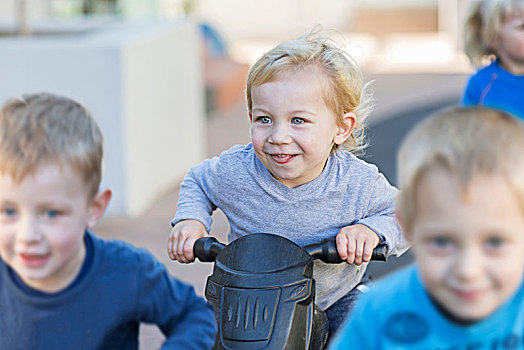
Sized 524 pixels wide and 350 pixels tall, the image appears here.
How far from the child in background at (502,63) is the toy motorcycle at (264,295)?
2430mm

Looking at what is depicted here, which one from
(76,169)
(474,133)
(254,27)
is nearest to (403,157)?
(474,133)

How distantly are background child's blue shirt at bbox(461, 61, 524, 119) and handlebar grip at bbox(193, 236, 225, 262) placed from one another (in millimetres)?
2389

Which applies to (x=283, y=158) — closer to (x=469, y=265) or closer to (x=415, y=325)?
(x=415, y=325)

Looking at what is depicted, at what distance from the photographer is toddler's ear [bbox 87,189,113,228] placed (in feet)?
8.24

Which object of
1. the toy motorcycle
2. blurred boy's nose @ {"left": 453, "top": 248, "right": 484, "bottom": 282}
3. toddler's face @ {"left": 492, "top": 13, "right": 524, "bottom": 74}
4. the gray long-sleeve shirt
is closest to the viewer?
blurred boy's nose @ {"left": 453, "top": 248, "right": 484, "bottom": 282}

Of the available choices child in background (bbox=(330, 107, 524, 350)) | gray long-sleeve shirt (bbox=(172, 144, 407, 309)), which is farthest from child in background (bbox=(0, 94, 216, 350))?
child in background (bbox=(330, 107, 524, 350))

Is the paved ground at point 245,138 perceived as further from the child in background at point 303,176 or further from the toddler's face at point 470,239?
the toddler's face at point 470,239

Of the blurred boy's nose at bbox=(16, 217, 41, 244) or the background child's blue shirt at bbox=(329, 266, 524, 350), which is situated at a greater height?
the blurred boy's nose at bbox=(16, 217, 41, 244)

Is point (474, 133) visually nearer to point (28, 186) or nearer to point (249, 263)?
point (249, 263)

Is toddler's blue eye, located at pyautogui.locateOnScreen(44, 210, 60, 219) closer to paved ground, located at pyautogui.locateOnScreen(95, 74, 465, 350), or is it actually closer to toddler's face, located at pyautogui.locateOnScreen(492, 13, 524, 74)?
paved ground, located at pyautogui.locateOnScreen(95, 74, 465, 350)

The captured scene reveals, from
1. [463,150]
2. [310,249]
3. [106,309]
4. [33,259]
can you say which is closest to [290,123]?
[310,249]

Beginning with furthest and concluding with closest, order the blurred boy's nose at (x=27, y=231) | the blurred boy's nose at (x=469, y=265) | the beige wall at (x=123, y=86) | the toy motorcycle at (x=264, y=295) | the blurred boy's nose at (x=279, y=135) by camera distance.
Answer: the beige wall at (x=123, y=86), the blurred boy's nose at (x=279, y=135), the toy motorcycle at (x=264, y=295), the blurred boy's nose at (x=27, y=231), the blurred boy's nose at (x=469, y=265)

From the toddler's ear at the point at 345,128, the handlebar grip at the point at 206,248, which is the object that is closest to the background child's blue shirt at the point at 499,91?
the toddler's ear at the point at 345,128

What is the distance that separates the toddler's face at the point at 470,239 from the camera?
72.7 inches
